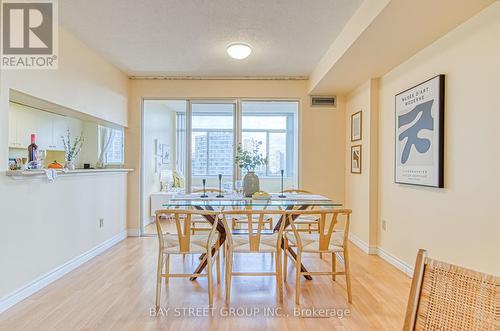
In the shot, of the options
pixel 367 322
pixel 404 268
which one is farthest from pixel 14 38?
pixel 404 268

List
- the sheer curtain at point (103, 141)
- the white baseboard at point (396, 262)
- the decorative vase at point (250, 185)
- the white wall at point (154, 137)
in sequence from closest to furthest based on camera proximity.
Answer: the white baseboard at point (396, 262), the decorative vase at point (250, 185), the sheer curtain at point (103, 141), the white wall at point (154, 137)

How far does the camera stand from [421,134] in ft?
9.70

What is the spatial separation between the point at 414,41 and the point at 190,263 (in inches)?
129

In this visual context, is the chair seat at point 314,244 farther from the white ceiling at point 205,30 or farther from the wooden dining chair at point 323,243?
the white ceiling at point 205,30

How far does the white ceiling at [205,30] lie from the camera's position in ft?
8.88

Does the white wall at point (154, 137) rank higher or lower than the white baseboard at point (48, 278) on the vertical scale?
higher

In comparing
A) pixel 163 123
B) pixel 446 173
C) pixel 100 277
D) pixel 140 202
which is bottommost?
pixel 100 277

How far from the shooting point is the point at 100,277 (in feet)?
10.2

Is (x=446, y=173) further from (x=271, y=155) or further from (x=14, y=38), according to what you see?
(x=14, y=38)

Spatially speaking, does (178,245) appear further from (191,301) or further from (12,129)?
(12,129)

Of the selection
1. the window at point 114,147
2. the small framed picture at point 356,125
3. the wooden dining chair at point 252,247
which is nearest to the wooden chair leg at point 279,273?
the wooden dining chair at point 252,247

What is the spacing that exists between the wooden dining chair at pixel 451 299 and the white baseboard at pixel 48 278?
2.90 meters

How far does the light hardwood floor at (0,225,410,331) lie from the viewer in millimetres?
2180

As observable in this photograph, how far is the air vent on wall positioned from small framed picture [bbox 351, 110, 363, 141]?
0.45 metres
